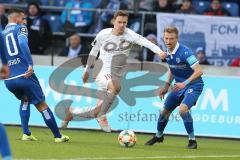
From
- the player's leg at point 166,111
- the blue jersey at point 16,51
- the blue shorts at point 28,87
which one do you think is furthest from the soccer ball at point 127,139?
the blue jersey at point 16,51

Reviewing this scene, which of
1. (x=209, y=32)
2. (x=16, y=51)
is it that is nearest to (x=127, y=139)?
(x=16, y=51)

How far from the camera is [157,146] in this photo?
13.8 meters

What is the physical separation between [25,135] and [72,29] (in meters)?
6.93

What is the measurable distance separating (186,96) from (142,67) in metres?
4.11

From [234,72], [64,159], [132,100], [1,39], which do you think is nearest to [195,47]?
[234,72]

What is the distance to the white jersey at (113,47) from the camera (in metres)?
14.8

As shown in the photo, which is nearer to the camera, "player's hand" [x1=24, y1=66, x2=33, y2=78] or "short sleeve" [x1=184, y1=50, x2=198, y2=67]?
"player's hand" [x1=24, y1=66, x2=33, y2=78]

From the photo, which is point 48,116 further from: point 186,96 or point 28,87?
point 186,96

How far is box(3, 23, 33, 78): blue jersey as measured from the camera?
13047mm

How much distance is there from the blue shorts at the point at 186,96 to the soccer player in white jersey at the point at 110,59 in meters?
1.46

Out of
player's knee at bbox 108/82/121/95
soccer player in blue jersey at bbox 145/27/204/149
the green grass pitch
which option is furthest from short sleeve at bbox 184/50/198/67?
player's knee at bbox 108/82/121/95

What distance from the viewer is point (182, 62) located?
13.3 meters

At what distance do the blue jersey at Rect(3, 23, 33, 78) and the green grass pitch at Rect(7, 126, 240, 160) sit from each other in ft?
4.04

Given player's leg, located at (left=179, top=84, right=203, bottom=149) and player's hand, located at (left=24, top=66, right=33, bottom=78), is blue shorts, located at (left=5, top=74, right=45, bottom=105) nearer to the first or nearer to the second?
player's hand, located at (left=24, top=66, right=33, bottom=78)
